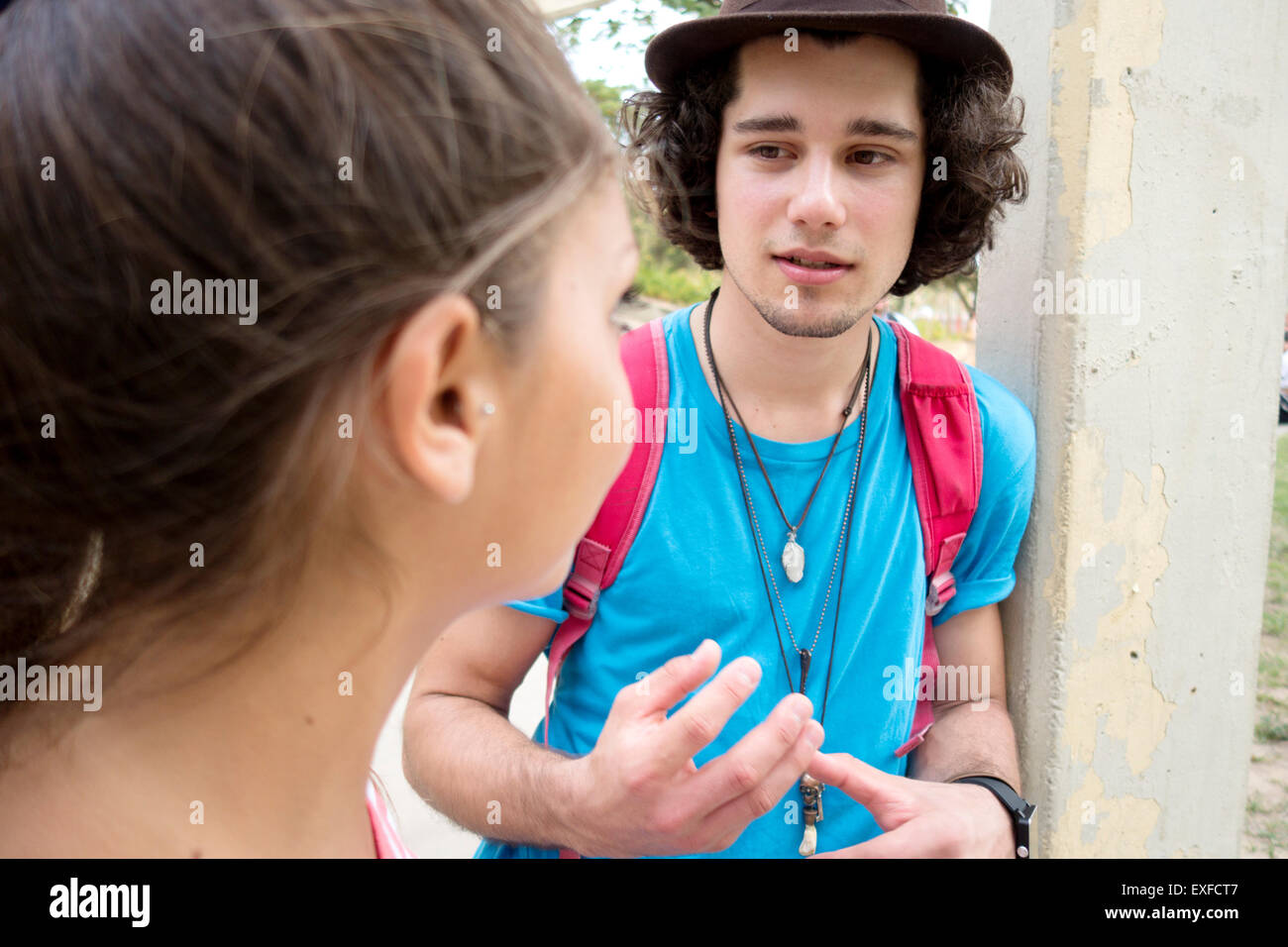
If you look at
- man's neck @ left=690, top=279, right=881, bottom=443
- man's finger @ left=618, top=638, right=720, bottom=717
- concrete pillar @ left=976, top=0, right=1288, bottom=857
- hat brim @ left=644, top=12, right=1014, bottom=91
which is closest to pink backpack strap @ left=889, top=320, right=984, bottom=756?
man's neck @ left=690, top=279, right=881, bottom=443

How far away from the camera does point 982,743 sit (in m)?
2.07

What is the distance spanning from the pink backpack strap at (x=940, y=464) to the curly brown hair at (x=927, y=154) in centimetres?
51

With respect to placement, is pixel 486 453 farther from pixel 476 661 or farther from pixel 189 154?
pixel 476 661

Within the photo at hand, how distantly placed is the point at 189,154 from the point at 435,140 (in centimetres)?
19

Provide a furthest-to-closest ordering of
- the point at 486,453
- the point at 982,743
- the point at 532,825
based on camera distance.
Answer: the point at 982,743
the point at 532,825
the point at 486,453

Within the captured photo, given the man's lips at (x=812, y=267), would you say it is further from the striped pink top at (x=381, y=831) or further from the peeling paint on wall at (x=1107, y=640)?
the striped pink top at (x=381, y=831)

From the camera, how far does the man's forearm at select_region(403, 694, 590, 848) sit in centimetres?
169

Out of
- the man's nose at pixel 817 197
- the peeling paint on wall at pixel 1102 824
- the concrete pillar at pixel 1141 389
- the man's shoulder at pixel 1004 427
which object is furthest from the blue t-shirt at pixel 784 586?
the peeling paint on wall at pixel 1102 824

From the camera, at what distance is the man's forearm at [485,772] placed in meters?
1.69

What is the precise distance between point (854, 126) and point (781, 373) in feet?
1.81

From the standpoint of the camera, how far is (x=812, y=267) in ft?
6.77

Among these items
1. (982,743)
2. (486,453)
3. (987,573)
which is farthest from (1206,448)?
(486,453)

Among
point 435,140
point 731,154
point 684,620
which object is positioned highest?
point 731,154

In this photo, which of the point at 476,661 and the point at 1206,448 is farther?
the point at 1206,448
